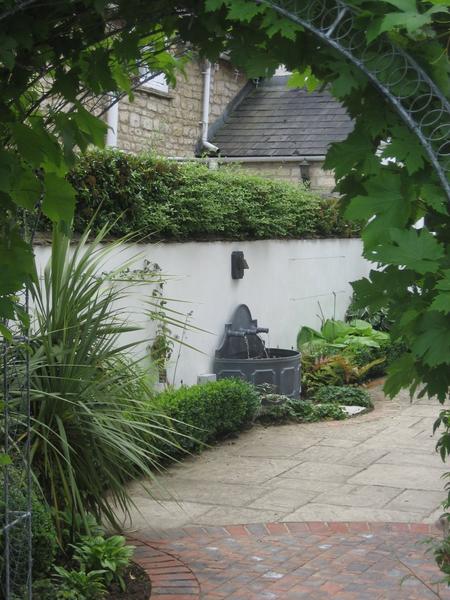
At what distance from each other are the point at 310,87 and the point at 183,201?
20.5ft

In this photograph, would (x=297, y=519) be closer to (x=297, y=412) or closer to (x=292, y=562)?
(x=292, y=562)

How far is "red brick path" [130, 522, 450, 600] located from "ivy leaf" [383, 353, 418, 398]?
7.70 feet

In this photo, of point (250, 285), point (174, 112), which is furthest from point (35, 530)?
point (174, 112)

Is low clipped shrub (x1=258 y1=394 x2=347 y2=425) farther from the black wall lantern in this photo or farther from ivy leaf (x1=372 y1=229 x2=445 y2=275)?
ivy leaf (x1=372 y1=229 x2=445 y2=275)

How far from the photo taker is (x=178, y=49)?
476 cm

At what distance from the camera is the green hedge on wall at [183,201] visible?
8452mm

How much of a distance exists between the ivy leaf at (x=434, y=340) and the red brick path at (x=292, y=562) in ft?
9.13

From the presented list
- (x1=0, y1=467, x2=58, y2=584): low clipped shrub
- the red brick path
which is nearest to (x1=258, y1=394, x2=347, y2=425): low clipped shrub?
the red brick path

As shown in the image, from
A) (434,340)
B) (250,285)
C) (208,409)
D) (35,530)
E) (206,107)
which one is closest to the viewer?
(434,340)

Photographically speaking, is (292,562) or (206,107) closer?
(292,562)

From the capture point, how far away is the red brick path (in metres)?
5.53

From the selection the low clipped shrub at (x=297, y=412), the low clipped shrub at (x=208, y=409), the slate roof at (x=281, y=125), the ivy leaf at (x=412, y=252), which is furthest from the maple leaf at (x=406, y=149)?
the slate roof at (x=281, y=125)

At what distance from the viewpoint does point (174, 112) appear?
50.4 feet

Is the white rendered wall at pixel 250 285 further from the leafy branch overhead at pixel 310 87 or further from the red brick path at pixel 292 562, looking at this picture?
the leafy branch overhead at pixel 310 87
